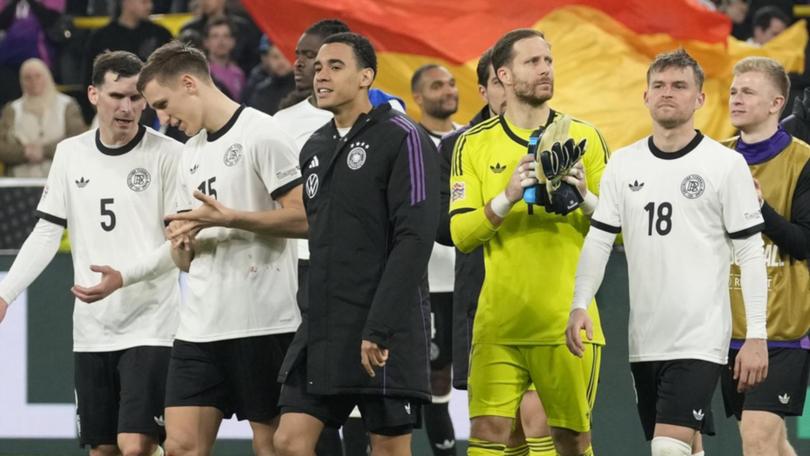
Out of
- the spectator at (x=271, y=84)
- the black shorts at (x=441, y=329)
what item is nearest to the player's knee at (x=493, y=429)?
the black shorts at (x=441, y=329)

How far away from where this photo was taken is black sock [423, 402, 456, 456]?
9070 millimetres

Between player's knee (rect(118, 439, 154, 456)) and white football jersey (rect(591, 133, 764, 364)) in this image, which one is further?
player's knee (rect(118, 439, 154, 456))

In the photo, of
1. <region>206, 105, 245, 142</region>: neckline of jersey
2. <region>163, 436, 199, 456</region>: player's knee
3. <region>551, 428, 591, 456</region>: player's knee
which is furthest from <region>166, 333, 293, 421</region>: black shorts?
<region>551, 428, 591, 456</region>: player's knee

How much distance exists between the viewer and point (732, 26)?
14.7 meters

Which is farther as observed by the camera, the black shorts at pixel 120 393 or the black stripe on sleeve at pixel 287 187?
the black shorts at pixel 120 393

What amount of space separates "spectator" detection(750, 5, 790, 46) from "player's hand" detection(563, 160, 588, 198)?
811cm

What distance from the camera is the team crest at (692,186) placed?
641 cm

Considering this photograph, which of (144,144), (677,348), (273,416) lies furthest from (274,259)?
(677,348)

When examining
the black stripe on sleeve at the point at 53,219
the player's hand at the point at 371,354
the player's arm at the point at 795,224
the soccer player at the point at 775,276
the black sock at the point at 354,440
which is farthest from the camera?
the black sock at the point at 354,440

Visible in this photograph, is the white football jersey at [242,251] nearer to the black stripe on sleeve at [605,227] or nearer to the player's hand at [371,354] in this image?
the player's hand at [371,354]

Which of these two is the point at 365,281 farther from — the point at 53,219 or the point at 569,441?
the point at 53,219

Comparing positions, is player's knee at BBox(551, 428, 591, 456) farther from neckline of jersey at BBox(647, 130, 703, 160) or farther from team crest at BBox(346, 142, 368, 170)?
team crest at BBox(346, 142, 368, 170)

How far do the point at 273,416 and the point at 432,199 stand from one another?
51.2 inches

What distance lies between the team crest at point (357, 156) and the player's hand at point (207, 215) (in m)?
0.55
